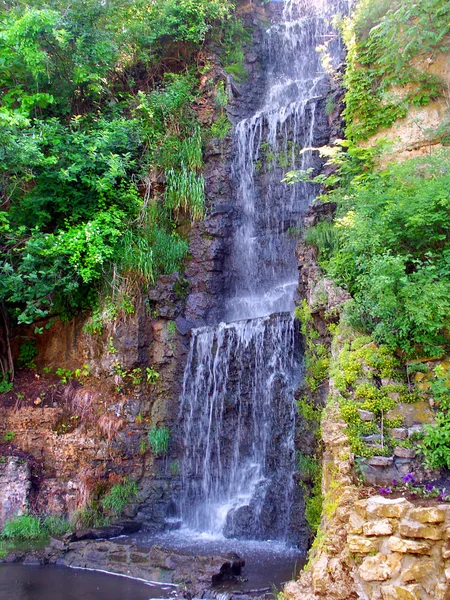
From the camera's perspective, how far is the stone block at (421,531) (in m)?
4.12

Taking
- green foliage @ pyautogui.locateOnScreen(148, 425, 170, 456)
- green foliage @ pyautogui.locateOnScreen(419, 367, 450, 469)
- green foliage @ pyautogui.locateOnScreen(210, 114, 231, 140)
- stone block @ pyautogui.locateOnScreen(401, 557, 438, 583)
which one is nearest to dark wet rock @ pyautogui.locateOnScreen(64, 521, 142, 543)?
green foliage @ pyautogui.locateOnScreen(148, 425, 170, 456)

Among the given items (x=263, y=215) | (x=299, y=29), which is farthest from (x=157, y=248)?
(x=299, y=29)

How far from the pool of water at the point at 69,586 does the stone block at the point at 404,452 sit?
366 centimetres

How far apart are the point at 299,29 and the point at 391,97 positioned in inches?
291

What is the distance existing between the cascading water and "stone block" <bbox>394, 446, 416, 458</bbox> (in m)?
4.02

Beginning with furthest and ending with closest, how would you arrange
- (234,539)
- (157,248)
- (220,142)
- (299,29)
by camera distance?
(299,29) → (220,142) → (157,248) → (234,539)

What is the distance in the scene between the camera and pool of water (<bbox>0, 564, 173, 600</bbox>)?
6.89 meters

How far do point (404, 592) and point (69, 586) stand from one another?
5.06 metres

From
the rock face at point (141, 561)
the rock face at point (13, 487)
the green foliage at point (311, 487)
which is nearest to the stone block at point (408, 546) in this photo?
the rock face at point (141, 561)

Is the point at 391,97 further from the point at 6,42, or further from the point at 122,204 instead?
the point at 6,42

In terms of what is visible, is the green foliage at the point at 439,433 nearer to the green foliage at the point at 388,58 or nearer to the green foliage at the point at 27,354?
the green foliage at the point at 388,58

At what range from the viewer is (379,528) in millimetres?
4305

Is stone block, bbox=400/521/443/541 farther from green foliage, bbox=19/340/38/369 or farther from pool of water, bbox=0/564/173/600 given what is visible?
green foliage, bbox=19/340/38/369

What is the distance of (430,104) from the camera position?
30.5 feet
